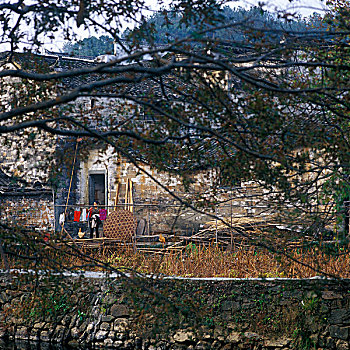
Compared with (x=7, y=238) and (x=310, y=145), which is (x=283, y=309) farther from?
(x=7, y=238)

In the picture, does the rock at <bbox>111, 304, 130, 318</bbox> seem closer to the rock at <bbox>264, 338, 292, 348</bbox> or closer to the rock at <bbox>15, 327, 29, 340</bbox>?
the rock at <bbox>15, 327, 29, 340</bbox>

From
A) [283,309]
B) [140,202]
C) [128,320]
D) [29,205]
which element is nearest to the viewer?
[283,309]

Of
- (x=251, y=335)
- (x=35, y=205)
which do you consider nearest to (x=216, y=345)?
(x=251, y=335)

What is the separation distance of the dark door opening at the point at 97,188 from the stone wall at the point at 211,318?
10030 millimetres

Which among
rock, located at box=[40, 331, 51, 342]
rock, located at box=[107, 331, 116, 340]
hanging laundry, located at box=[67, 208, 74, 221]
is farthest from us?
hanging laundry, located at box=[67, 208, 74, 221]

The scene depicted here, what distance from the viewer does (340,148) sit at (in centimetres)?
552

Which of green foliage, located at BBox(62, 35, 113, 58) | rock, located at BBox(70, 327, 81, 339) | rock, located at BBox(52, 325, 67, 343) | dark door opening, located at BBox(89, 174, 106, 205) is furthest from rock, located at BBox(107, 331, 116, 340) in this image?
dark door opening, located at BBox(89, 174, 106, 205)

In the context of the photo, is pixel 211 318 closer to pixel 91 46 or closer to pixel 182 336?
pixel 182 336

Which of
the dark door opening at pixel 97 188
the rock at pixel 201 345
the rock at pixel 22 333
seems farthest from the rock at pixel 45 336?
the dark door opening at pixel 97 188

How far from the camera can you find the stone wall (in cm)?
938

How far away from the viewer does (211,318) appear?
33.0ft

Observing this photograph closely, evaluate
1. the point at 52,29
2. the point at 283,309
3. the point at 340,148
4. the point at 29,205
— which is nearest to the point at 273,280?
the point at 283,309

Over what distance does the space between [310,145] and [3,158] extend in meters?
18.7

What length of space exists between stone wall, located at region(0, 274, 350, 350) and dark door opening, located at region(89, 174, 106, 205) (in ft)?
32.9
